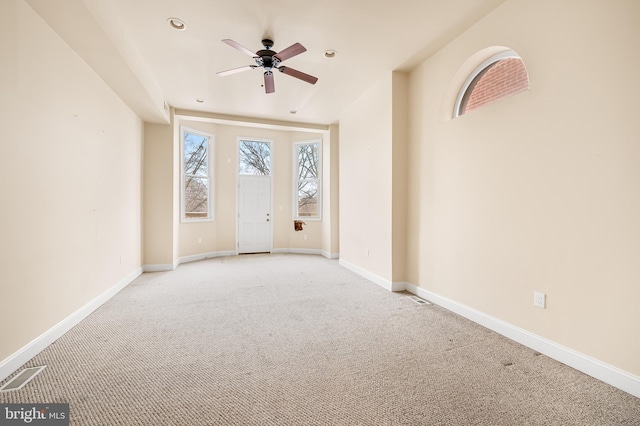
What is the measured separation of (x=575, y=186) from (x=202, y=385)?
2.97 metres

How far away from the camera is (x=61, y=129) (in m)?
2.51

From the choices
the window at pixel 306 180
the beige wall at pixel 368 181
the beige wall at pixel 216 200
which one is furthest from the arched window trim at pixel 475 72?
the window at pixel 306 180

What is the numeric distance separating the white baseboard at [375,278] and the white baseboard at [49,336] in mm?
3619

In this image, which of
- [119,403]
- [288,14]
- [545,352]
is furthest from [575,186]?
[119,403]

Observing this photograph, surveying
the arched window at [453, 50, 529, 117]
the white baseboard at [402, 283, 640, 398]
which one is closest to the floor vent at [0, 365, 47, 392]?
the white baseboard at [402, 283, 640, 398]

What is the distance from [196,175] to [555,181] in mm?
6165

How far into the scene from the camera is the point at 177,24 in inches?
107

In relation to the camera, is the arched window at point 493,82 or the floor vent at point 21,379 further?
the arched window at point 493,82

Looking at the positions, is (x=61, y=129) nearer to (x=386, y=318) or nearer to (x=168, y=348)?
(x=168, y=348)

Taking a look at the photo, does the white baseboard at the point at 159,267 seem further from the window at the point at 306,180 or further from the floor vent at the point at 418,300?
the floor vent at the point at 418,300

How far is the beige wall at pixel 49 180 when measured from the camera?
192cm

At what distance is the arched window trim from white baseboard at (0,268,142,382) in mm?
4554

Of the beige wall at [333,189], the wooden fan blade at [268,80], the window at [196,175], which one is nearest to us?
the wooden fan blade at [268,80]

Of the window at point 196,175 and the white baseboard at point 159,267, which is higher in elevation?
the window at point 196,175
